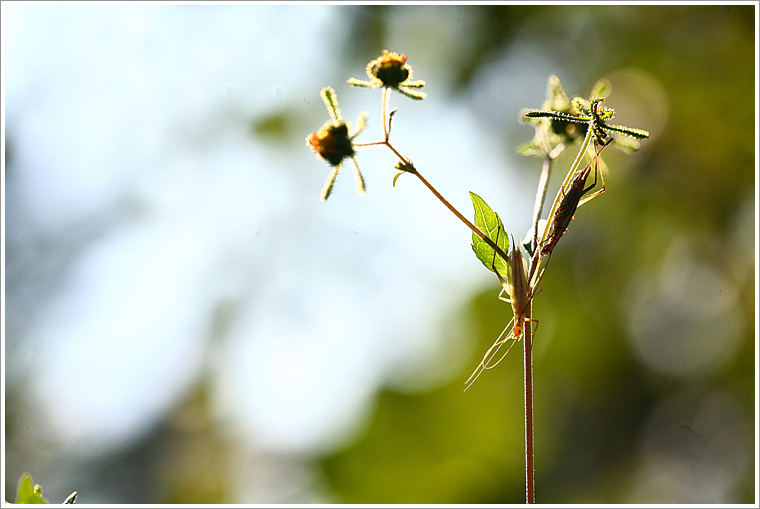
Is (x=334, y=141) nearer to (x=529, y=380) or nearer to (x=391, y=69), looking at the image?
(x=391, y=69)

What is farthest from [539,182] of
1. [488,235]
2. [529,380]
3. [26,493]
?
[26,493]

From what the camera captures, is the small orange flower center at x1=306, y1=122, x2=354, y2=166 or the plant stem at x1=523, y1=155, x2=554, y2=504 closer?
the plant stem at x1=523, y1=155, x2=554, y2=504

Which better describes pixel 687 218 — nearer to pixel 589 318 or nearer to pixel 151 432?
pixel 589 318

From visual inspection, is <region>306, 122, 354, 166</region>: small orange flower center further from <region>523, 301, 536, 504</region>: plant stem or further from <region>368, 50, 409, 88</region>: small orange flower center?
<region>523, 301, 536, 504</region>: plant stem

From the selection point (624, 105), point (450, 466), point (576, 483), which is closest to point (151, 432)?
point (450, 466)

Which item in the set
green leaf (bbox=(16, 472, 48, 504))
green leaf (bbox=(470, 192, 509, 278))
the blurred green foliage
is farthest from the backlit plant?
the blurred green foliage

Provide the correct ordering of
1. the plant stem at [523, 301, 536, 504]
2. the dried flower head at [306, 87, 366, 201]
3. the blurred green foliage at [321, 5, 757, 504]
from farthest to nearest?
the blurred green foliage at [321, 5, 757, 504]
the dried flower head at [306, 87, 366, 201]
the plant stem at [523, 301, 536, 504]
